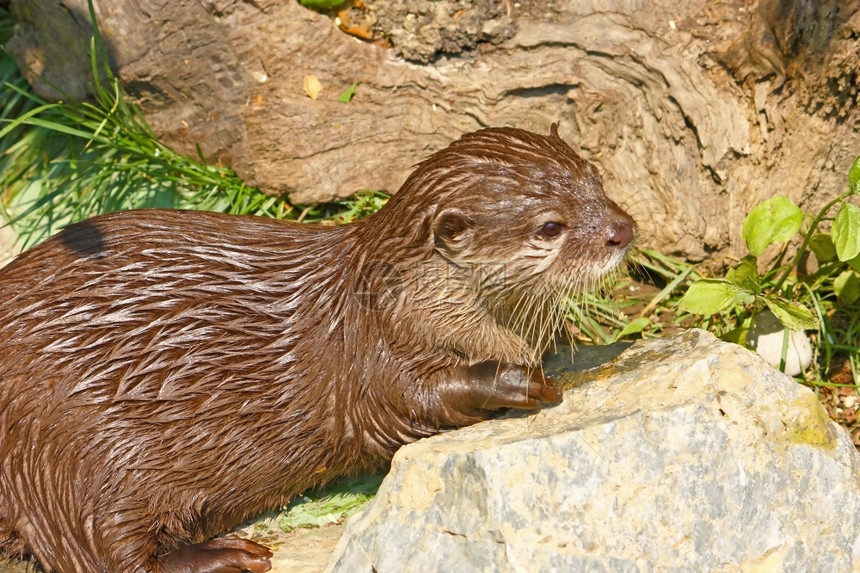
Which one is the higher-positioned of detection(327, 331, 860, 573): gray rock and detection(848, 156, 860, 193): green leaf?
detection(848, 156, 860, 193): green leaf

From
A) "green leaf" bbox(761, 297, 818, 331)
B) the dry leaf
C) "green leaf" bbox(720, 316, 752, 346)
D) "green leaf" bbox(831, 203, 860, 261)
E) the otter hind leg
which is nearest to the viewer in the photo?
the otter hind leg

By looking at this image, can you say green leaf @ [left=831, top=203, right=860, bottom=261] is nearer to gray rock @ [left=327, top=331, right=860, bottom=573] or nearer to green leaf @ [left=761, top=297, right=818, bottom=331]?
green leaf @ [left=761, top=297, right=818, bottom=331]

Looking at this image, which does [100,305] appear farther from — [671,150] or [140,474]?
[671,150]

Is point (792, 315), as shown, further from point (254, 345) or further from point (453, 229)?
point (254, 345)

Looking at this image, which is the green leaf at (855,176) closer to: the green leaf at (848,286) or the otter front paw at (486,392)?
the green leaf at (848,286)

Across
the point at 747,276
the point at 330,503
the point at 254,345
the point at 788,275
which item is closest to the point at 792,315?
the point at 747,276

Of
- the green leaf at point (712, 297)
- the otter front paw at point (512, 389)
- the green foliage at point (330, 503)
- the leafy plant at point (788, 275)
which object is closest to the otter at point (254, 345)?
the otter front paw at point (512, 389)

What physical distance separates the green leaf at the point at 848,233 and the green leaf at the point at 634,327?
27.8 inches

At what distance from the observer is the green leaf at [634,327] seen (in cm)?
334

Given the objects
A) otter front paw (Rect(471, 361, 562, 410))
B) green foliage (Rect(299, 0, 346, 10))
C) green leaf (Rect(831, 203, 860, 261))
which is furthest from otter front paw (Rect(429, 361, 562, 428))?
green foliage (Rect(299, 0, 346, 10))

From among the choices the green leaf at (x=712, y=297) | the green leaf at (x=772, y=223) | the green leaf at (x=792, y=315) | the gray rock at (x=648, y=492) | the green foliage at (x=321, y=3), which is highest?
the green foliage at (x=321, y=3)

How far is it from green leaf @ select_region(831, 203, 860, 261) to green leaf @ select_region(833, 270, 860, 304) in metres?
0.41

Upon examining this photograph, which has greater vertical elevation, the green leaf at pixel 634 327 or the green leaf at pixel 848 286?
the green leaf at pixel 848 286

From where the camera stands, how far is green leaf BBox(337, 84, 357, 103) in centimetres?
354
